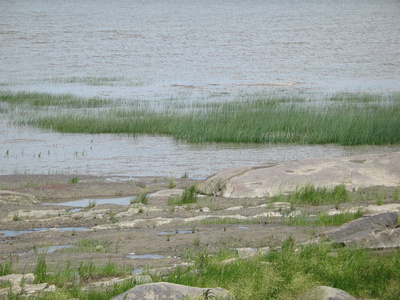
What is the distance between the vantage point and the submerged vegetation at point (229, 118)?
19250 mm

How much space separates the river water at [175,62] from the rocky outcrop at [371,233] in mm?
7778

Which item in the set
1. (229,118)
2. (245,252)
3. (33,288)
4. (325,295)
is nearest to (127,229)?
(245,252)

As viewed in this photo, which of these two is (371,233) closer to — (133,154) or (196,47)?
(133,154)

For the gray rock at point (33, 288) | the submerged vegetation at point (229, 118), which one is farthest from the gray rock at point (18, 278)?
the submerged vegetation at point (229, 118)

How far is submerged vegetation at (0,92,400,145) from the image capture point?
19250mm

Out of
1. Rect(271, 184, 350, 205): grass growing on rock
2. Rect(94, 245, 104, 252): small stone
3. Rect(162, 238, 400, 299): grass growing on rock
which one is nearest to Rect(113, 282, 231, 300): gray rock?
Rect(162, 238, 400, 299): grass growing on rock

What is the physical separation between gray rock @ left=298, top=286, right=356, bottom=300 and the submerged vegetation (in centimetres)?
1426

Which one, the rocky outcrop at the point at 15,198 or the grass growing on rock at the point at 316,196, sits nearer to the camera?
the grass growing on rock at the point at 316,196

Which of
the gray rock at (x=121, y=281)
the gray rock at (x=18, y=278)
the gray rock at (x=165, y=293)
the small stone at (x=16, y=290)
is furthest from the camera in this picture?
the gray rock at (x=18, y=278)

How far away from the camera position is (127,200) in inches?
447

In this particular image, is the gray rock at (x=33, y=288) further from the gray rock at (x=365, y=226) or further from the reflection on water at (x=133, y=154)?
the reflection on water at (x=133, y=154)

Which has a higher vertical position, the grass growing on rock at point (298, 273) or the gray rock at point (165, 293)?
the gray rock at point (165, 293)

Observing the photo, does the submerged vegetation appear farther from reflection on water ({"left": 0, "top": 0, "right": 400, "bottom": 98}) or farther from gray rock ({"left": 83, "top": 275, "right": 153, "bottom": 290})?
gray rock ({"left": 83, "top": 275, "right": 153, "bottom": 290})

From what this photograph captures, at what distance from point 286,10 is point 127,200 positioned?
248 feet
